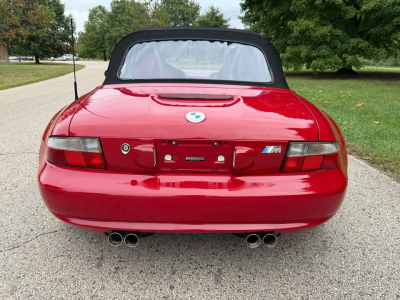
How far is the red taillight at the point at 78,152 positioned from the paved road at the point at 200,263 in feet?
2.42

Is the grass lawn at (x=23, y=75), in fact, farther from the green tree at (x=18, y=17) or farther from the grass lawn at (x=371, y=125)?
the grass lawn at (x=371, y=125)

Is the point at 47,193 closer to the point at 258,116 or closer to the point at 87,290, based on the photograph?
the point at 87,290

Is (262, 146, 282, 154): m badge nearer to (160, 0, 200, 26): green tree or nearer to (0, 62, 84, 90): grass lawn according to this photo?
(0, 62, 84, 90): grass lawn

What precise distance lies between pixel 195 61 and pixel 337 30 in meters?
17.3

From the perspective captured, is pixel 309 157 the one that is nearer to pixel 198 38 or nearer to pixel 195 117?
pixel 195 117

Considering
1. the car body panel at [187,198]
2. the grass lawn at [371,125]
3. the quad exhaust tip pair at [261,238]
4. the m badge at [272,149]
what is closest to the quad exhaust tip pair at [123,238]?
the car body panel at [187,198]

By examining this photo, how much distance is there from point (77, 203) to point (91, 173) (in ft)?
0.59

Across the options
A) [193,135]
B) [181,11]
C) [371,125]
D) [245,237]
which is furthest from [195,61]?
[181,11]

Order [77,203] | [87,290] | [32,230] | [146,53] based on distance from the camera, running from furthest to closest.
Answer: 1. [146,53]
2. [32,230]
3. [87,290]
4. [77,203]

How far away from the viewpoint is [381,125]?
6316 mm

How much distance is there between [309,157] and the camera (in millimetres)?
1902

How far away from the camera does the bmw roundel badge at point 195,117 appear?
1843 mm

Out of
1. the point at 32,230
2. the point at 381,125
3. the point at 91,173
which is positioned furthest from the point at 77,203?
the point at 381,125

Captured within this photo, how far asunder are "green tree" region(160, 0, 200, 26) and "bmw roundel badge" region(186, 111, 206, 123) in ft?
340
